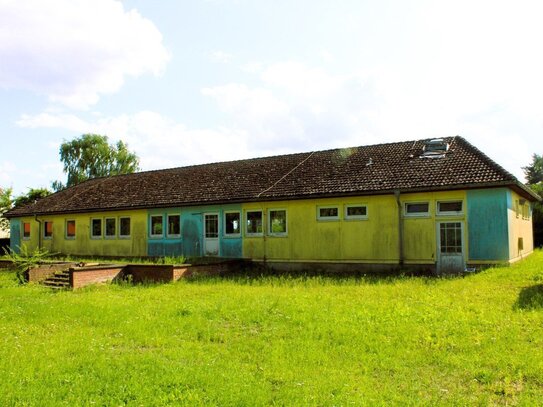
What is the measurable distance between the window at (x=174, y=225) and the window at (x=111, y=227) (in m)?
4.14

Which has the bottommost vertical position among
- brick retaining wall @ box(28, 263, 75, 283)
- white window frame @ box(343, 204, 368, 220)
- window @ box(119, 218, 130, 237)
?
brick retaining wall @ box(28, 263, 75, 283)

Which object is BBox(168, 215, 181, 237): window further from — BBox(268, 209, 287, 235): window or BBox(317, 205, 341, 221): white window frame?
BBox(317, 205, 341, 221): white window frame

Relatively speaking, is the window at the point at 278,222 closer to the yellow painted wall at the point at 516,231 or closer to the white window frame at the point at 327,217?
the white window frame at the point at 327,217

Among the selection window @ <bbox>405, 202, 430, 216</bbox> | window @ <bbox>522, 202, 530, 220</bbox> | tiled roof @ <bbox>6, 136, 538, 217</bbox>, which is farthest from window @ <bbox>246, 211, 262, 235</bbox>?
window @ <bbox>522, 202, 530, 220</bbox>

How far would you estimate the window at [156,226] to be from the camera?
25.0 m

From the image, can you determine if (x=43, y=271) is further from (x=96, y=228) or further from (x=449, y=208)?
(x=449, y=208)

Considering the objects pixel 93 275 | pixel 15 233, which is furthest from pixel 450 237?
pixel 15 233

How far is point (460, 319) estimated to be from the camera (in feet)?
30.7

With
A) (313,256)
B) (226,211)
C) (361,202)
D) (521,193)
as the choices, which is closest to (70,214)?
(226,211)

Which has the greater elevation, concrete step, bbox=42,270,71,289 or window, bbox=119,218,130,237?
window, bbox=119,218,130,237

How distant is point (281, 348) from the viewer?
25.3 ft

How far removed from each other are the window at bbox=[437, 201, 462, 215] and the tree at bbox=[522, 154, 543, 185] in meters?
49.0

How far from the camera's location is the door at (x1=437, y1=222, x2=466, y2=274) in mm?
17516

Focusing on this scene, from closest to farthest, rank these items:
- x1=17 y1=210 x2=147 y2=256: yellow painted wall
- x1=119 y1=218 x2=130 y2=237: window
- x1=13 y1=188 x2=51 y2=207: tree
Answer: x1=17 y1=210 x2=147 y2=256: yellow painted wall → x1=119 y1=218 x2=130 y2=237: window → x1=13 y1=188 x2=51 y2=207: tree
